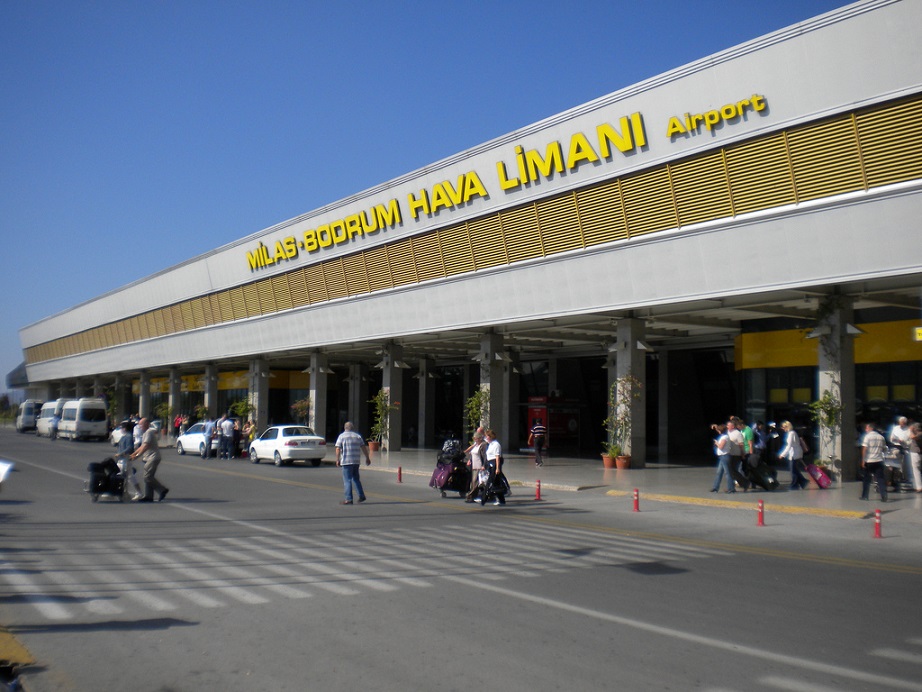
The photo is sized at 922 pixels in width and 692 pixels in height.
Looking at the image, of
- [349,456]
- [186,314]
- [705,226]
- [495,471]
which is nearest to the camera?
[349,456]

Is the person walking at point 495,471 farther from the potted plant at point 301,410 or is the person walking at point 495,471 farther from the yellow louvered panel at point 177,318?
the yellow louvered panel at point 177,318

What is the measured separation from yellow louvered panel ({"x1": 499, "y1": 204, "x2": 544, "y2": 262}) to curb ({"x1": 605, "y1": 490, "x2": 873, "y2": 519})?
1024cm

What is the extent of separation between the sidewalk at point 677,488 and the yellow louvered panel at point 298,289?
38.3 feet

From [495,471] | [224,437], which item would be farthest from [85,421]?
[495,471]

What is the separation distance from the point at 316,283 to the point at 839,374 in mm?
25590

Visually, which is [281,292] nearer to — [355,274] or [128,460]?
[355,274]

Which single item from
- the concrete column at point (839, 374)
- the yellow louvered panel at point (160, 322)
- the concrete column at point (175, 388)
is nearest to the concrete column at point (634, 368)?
the concrete column at point (839, 374)

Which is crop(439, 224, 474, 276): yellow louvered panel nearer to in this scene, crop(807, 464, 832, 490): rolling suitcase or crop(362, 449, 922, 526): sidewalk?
crop(362, 449, 922, 526): sidewalk

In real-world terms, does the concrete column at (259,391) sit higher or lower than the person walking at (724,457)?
higher

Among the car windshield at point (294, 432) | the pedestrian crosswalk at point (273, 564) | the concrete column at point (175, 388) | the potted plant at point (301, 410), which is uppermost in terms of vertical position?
the concrete column at point (175, 388)

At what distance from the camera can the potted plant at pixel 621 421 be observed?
27.3 m

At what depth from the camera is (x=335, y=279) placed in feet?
129

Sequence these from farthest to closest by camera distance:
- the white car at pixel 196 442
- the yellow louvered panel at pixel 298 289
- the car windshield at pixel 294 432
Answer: the yellow louvered panel at pixel 298 289 < the white car at pixel 196 442 < the car windshield at pixel 294 432

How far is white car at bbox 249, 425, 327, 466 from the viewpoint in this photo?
31.3m
